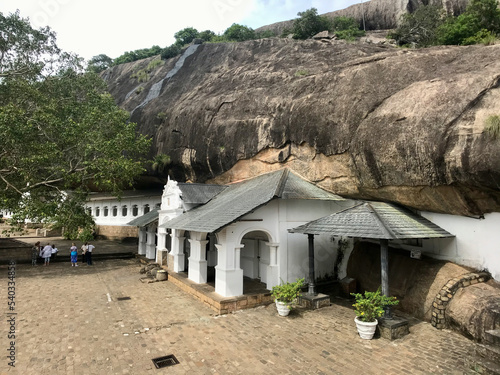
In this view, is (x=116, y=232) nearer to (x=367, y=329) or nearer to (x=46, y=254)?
(x=46, y=254)

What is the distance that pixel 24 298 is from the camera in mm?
11773

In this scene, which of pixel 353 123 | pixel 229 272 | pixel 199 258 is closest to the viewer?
pixel 229 272

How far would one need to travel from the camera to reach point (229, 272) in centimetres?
1072

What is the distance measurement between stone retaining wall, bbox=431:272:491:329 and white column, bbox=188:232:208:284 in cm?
819

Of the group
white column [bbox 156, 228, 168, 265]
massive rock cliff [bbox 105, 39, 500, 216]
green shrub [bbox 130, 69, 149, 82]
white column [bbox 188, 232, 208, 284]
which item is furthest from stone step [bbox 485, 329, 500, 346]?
green shrub [bbox 130, 69, 149, 82]

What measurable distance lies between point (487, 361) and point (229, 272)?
7.11 m

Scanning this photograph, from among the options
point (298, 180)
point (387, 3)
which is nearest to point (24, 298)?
point (298, 180)

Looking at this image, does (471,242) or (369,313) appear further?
(471,242)

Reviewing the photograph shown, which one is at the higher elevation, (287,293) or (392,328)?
(287,293)

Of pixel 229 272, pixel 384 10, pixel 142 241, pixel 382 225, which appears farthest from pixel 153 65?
pixel 382 225

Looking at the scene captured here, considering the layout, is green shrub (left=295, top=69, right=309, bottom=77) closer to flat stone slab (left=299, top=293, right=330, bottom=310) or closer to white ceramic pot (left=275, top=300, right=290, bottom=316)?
flat stone slab (left=299, top=293, right=330, bottom=310)

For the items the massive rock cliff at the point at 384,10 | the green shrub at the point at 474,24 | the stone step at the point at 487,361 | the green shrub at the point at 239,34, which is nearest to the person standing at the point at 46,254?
the stone step at the point at 487,361

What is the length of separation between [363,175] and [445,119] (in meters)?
3.20

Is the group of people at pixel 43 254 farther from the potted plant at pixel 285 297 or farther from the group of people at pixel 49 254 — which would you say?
the potted plant at pixel 285 297
